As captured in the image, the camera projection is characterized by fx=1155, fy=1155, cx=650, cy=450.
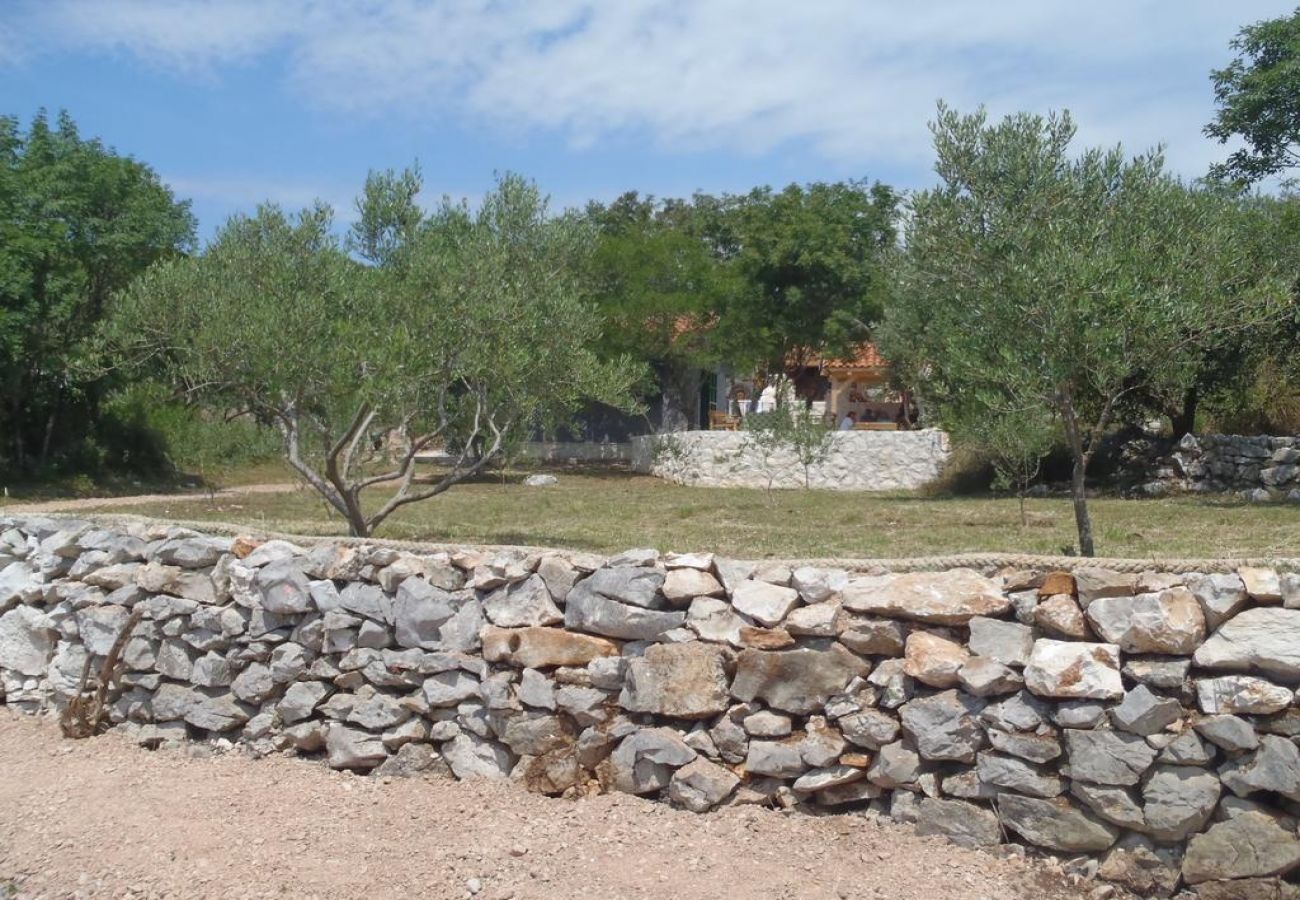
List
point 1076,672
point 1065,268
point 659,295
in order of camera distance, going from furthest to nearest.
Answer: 1. point 659,295
2. point 1065,268
3. point 1076,672

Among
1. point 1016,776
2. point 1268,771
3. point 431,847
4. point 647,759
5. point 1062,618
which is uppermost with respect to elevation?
point 1062,618

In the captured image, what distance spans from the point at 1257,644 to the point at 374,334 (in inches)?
278

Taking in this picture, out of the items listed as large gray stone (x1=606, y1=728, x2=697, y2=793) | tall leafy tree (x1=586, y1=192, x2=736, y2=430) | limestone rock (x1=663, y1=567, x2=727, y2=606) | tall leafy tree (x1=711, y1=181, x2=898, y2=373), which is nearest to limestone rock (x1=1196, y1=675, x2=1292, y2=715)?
limestone rock (x1=663, y1=567, x2=727, y2=606)

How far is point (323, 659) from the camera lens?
647cm

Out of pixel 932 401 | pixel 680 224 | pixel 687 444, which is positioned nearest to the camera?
pixel 932 401

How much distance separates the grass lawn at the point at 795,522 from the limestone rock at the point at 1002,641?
3209 millimetres

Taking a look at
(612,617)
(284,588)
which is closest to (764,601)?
(612,617)

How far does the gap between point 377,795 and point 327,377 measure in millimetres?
4562

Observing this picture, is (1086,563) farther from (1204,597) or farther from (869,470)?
(869,470)

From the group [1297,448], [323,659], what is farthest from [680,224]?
[323,659]

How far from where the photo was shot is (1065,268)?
8250 millimetres

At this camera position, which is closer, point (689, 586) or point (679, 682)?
point (679, 682)

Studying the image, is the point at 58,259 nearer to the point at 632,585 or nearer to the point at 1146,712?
the point at 632,585

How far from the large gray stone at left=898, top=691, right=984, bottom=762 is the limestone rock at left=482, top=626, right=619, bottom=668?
1.53m
